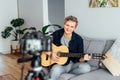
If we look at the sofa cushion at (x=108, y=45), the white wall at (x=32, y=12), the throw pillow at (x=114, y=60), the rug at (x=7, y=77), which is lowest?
the rug at (x=7, y=77)

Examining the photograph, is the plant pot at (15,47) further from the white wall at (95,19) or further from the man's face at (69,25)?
the man's face at (69,25)

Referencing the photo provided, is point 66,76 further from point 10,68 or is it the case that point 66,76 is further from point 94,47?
point 10,68

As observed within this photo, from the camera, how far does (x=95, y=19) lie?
291 cm

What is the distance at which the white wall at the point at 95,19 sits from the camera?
105 inches

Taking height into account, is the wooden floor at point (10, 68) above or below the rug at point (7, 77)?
above

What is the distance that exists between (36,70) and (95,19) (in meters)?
2.04

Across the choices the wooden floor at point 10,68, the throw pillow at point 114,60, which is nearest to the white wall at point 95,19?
the throw pillow at point 114,60

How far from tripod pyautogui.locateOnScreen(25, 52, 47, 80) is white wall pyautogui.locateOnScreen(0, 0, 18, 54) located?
389 centimetres

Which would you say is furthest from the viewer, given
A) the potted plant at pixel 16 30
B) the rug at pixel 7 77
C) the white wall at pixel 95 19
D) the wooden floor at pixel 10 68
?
the potted plant at pixel 16 30

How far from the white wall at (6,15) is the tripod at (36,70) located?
3.89 meters

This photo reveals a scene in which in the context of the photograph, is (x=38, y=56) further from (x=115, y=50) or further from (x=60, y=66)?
(x=115, y=50)

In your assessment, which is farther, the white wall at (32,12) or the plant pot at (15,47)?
the plant pot at (15,47)

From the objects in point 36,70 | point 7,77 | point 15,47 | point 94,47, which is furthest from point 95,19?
point 15,47

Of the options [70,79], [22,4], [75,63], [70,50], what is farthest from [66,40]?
[22,4]
